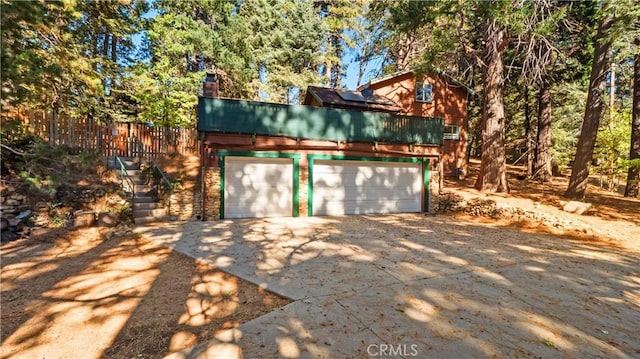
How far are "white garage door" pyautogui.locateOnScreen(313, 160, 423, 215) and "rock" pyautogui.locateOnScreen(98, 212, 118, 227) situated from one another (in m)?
6.35

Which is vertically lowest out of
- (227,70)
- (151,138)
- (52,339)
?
(52,339)

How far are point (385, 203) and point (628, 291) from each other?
7.93m

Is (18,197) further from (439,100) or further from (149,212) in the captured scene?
(439,100)

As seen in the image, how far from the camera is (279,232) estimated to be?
26.7 feet

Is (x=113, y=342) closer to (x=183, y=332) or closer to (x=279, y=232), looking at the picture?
(x=183, y=332)

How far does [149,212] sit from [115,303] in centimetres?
596

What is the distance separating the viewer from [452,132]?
61.8ft

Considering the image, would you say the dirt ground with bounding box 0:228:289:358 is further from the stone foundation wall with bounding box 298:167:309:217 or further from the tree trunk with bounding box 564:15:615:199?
the tree trunk with bounding box 564:15:615:199

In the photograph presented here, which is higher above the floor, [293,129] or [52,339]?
[293,129]

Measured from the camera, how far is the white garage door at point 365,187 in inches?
444

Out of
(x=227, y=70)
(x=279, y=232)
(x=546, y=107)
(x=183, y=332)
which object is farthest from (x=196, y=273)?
(x=546, y=107)

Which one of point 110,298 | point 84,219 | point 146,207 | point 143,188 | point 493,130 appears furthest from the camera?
point 493,130

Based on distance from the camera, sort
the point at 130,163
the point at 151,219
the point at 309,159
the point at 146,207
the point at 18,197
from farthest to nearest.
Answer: the point at 130,163
the point at 309,159
the point at 146,207
the point at 151,219
the point at 18,197

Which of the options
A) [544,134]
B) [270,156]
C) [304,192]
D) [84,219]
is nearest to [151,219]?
[84,219]
